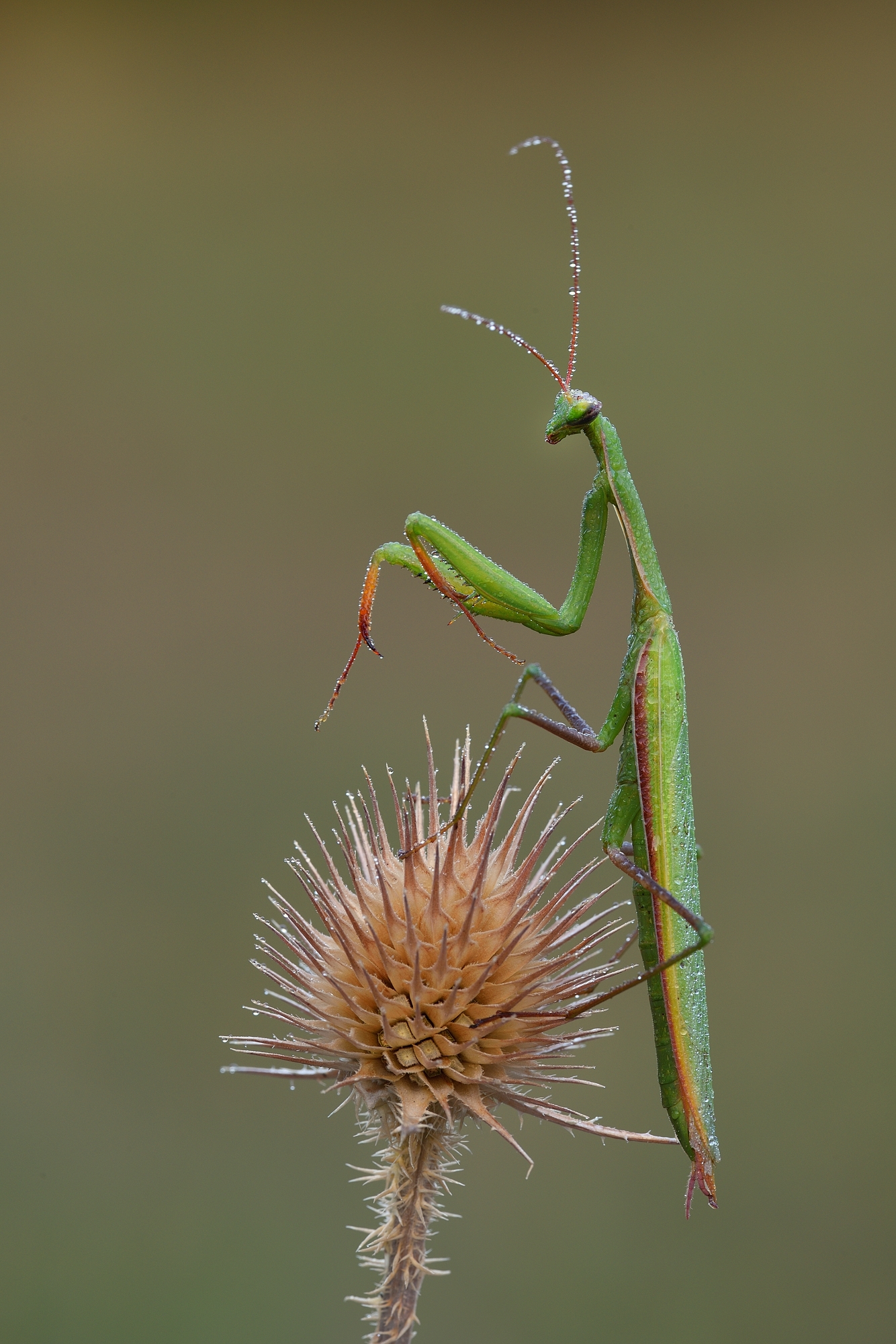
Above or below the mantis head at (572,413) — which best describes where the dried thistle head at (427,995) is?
below

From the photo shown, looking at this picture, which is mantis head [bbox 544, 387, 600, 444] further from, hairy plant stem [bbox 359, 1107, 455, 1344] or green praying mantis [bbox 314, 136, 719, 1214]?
hairy plant stem [bbox 359, 1107, 455, 1344]

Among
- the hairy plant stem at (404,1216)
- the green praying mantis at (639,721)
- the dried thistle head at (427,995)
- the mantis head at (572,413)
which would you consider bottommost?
the hairy plant stem at (404,1216)

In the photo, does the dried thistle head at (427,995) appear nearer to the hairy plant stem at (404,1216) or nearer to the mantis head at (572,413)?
the hairy plant stem at (404,1216)

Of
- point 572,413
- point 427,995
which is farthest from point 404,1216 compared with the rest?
point 572,413

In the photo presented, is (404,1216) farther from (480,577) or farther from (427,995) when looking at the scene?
(480,577)

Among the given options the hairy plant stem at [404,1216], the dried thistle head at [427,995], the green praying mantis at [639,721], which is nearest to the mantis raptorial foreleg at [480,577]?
the green praying mantis at [639,721]

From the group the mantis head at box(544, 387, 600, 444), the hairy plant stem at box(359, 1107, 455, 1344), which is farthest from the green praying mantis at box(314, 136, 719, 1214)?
the hairy plant stem at box(359, 1107, 455, 1344)

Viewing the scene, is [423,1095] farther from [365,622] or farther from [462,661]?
[462,661]
